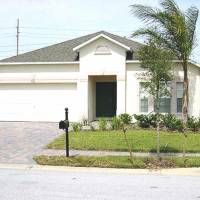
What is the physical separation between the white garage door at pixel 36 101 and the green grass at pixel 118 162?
12.0m

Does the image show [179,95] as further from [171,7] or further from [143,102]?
[171,7]

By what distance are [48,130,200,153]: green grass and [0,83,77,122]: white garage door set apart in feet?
20.3

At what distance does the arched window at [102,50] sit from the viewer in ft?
81.0

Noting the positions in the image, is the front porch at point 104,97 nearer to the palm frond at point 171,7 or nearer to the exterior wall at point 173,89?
the exterior wall at point 173,89

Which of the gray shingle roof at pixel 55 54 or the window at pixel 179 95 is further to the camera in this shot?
the gray shingle roof at pixel 55 54

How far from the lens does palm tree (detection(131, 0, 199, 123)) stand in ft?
66.7

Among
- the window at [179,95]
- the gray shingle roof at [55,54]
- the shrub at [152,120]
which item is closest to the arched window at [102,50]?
the gray shingle roof at [55,54]

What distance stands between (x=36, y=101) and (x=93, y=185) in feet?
53.5

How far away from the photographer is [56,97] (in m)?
25.7

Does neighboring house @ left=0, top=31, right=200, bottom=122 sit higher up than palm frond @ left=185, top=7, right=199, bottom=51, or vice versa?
palm frond @ left=185, top=7, right=199, bottom=51

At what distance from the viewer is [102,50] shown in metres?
24.8

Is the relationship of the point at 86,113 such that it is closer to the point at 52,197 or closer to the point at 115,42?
the point at 115,42

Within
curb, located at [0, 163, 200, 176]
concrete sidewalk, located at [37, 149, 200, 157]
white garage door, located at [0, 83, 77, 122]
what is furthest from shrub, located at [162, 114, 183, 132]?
curb, located at [0, 163, 200, 176]

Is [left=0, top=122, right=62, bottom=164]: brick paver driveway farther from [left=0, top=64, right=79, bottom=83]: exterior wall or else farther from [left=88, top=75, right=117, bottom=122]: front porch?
[left=88, top=75, right=117, bottom=122]: front porch
